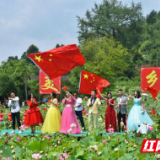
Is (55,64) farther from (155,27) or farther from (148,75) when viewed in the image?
(155,27)

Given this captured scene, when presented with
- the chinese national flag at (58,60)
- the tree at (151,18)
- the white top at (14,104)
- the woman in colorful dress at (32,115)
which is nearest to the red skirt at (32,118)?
the woman in colorful dress at (32,115)

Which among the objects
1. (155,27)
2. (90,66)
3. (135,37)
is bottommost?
(90,66)

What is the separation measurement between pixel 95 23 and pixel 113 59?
1658 cm

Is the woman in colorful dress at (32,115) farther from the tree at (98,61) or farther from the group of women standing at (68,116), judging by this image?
the tree at (98,61)

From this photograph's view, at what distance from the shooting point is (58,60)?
9859 mm

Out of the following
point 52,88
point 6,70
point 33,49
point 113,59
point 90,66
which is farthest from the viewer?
point 33,49

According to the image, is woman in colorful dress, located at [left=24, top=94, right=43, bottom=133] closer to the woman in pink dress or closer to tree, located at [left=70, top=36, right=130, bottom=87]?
the woman in pink dress

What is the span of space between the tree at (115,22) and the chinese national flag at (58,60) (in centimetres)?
3922

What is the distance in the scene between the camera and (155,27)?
303ft

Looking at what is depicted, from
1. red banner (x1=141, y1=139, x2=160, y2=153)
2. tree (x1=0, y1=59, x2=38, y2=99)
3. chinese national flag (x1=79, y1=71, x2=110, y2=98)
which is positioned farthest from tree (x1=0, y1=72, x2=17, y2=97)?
red banner (x1=141, y1=139, x2=160, y2=153)

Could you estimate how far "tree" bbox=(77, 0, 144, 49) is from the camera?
49.0m

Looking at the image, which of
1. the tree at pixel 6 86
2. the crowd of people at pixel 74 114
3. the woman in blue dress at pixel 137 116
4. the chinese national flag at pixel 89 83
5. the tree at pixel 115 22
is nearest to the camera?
the woman in blue dress at pixel 137 116

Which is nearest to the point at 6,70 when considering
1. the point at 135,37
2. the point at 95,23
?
the point at 95,23

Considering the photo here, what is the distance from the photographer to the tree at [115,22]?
1928 inches
